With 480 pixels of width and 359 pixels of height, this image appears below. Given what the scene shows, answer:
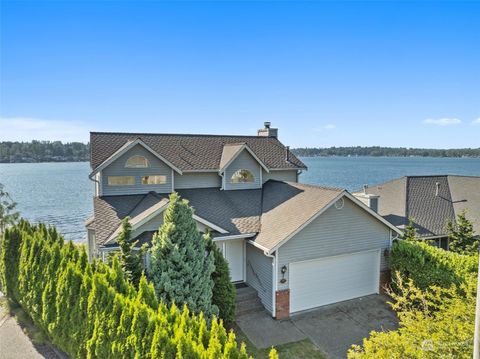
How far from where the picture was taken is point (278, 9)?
14.5m

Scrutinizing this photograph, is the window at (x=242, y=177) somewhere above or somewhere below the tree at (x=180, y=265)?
above

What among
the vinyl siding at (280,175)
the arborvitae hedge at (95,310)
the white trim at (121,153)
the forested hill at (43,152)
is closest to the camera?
the arborvitae hedge at (95,310)

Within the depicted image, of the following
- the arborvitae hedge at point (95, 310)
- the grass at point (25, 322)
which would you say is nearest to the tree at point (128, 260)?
the arborvitae hedge at point (95, 310)

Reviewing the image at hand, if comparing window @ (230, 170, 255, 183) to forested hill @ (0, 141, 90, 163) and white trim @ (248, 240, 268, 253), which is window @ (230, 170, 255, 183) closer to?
white trim @ (248, 240, 268, 253)

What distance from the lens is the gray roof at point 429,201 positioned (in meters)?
19.9

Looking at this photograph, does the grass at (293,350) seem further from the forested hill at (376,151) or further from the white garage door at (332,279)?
the forested hill at (376,151)

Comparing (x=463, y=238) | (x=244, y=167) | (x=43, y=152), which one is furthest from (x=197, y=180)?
(x=43, y=152)

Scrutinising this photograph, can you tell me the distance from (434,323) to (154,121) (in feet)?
89.2

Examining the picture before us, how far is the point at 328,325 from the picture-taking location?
12703 mm

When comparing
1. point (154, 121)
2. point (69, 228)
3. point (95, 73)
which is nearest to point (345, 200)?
point (95, 73)

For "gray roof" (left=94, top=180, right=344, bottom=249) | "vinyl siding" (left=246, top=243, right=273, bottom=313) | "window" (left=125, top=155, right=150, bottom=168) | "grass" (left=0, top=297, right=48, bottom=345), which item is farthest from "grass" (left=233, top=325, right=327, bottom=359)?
"window" (left=125, top=155, right=150, bottom=168)

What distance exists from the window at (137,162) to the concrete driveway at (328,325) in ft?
29.9

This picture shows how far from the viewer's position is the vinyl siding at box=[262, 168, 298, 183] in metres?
20.1

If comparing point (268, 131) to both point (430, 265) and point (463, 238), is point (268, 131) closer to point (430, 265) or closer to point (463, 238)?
point (463, 238)
